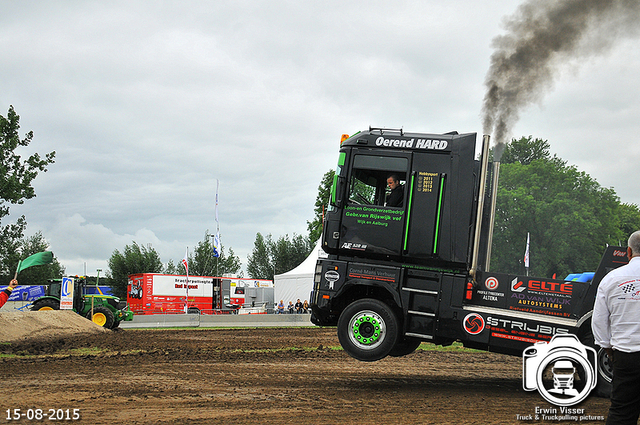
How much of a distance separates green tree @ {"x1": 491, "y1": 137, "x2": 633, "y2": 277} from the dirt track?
1101 inches

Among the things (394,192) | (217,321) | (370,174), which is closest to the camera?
(394,192)

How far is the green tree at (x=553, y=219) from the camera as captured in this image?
130ft

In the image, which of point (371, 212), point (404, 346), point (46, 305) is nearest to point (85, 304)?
point (46, 305)

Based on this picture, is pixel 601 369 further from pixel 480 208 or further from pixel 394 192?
pixel 394 192

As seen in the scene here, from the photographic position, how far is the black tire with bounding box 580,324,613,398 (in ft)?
22.8

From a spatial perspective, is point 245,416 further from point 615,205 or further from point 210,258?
point 210,258

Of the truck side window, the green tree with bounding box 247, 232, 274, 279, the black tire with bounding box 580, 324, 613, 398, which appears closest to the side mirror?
the truck side window

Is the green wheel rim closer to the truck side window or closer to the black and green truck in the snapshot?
the black and green truck

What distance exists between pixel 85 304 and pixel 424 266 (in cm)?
1844

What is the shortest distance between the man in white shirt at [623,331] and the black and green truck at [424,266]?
3189 mm

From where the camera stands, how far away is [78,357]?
39.2 ft

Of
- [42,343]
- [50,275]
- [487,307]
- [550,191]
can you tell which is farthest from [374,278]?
[50,275]

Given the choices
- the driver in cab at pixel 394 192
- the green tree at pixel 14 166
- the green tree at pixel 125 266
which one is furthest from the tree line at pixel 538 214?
the driver in cab at pixel 394 192

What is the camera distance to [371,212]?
312 inches
